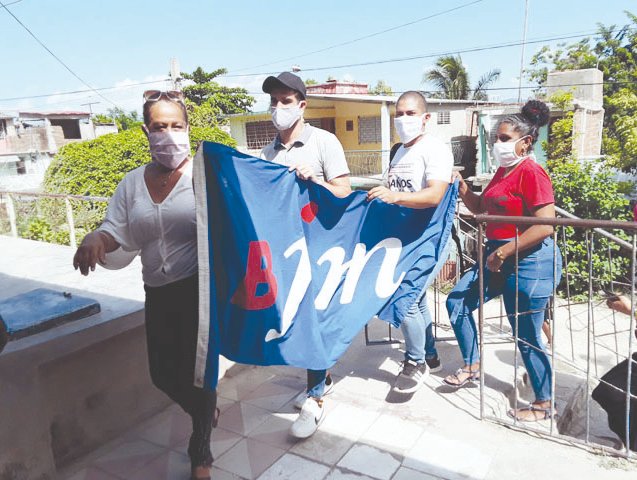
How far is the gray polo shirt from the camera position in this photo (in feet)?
9.63

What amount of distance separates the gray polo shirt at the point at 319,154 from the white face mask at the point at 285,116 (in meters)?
0.10

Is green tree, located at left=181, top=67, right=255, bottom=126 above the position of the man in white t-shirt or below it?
above

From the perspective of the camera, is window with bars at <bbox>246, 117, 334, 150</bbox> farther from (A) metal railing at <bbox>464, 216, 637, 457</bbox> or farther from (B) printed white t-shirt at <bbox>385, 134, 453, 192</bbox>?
(B) printed white t-shirt at <bbox>385, 134, 453, 192</bbox>

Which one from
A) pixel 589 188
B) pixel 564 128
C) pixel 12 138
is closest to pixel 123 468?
pixel 589 188

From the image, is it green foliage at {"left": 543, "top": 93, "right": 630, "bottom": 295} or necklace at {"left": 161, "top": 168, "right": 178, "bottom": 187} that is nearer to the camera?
necklace at {"left": 161, "top": 168, "right": 178, "bottom": 187}

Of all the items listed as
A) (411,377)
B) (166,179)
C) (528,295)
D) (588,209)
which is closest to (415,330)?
(411,377)

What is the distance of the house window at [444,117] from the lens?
78.1 ft

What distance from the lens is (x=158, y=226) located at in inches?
95.2

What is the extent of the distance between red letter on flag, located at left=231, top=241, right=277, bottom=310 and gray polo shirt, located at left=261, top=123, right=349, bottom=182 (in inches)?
25.9

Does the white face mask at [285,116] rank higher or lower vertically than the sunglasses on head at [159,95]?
lower

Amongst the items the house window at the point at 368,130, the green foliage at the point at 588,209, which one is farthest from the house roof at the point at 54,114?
the green foliage at the point at 588,209

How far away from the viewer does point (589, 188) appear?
26.6 ft

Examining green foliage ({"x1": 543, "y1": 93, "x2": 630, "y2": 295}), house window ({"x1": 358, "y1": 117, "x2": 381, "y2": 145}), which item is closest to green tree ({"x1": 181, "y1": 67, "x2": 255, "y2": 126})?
house window ({"x1": 358, "y1": 117, "x2": 381, "y2": 145})

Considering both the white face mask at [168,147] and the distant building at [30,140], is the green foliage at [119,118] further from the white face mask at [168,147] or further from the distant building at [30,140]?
the white face mask at [168,147]
